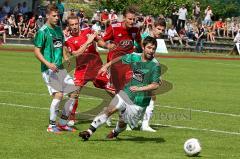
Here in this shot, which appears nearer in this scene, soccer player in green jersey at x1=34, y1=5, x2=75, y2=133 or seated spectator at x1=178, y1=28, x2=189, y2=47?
soccer player in green jersey at x1=34, y1=5, x2=75, y2=133

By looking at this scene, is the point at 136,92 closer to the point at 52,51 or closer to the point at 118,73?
the point at 52,51

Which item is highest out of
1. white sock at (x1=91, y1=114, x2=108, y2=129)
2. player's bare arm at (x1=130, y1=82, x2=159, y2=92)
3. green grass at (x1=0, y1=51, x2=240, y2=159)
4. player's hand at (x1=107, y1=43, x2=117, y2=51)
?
player's hand at (x1=107, y1=43, x2=117, y2=51)

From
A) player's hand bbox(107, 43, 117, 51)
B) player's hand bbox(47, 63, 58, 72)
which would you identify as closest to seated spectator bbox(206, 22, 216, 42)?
player's hand bbox(107, 43, 117, 51)

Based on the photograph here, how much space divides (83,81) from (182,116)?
278 centimetres

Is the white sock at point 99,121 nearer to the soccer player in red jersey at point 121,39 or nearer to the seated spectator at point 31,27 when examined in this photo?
the soccer player in red jersey at point 121,39

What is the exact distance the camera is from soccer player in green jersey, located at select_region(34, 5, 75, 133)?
1333cm

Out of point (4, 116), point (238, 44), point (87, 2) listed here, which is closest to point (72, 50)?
point (4, 116)

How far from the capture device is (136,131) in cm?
1406

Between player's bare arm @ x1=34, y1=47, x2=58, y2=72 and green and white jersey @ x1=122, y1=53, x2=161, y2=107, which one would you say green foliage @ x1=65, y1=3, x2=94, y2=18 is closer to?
player's bare arm @ x1=34, y1=47, x2=58, y2=72

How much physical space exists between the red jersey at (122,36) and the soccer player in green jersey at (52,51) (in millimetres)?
1263

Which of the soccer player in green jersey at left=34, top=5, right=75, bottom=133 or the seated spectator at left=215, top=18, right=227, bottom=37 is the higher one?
the soccer player in green jersey at left=34, top=5, right=75, bottom=133

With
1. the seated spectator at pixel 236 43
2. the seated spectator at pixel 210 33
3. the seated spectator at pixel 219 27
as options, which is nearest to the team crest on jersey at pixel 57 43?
the seated spectator at pixel 236 43

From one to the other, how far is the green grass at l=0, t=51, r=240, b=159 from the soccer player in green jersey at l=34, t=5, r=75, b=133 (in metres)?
0.48

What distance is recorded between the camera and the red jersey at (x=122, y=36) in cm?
1449
